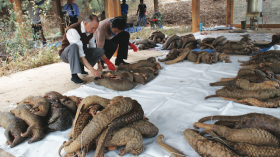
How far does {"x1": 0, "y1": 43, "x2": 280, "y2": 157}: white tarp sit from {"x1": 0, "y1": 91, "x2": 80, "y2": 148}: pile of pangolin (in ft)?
0.25

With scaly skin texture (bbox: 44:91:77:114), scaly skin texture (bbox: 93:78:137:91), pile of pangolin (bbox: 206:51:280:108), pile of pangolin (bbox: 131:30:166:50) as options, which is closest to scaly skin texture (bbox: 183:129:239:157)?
pile of pangolin (bbox: 206:51:280:108)

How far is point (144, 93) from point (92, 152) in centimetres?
159

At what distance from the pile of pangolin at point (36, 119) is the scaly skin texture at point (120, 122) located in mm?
754

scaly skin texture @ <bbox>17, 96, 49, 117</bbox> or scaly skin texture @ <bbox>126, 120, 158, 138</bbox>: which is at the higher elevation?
scaly skin texture @ <bbox>17, 96, 49, 117</bbox>

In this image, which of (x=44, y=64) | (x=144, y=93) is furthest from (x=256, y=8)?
(x=44, y=64)

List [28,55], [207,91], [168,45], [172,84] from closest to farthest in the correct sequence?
[207,91]
[172,84]
[28,55]
[168,45]

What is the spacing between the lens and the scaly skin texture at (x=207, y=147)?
143 centimetres

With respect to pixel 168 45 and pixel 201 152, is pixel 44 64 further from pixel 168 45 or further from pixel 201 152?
pixel 201 152

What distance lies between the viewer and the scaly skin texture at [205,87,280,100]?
7.87 ft

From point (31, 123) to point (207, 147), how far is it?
1.76 m

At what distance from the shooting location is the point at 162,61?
→ 16.6 feet

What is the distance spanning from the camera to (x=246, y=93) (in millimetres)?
2545

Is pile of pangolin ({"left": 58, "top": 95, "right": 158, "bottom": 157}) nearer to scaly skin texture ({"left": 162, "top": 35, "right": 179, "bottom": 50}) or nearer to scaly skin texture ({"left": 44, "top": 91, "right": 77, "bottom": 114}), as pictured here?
scaly skin texture ({"left": 44, "top": 91, "right": 77, "bottom": 114})

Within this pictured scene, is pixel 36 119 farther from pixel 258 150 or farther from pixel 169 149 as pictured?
pixel 258 150
